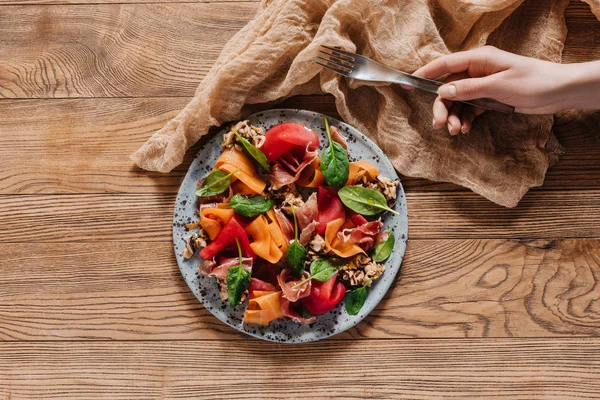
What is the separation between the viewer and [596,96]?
1191 mm

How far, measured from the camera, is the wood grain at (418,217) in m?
1.35

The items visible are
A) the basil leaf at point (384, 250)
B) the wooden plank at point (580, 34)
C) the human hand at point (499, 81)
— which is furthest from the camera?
the wooden plank at point (580, 34)

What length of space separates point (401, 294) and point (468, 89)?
1.75 ft

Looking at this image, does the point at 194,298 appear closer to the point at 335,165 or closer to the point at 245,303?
the point at 245,303

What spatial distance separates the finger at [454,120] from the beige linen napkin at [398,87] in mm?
64

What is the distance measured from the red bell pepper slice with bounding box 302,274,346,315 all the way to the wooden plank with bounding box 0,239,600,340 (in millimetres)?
142

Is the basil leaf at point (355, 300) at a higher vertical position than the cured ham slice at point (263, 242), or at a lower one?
lower

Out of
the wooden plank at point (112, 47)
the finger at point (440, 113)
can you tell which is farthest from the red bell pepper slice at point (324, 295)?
the wooden plank at point (112, 47)

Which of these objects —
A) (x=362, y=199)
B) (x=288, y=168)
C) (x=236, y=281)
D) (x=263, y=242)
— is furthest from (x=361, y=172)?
(x=236, y=281)

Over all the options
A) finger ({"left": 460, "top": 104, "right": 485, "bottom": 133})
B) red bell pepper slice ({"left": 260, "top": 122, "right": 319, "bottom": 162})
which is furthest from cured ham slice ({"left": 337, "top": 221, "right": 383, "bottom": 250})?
finger ({"left": 460, "top": 104, "right": 485, "bottom": 133})

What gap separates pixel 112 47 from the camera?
1396 mm

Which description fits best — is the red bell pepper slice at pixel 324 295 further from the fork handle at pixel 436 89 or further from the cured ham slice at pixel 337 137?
the fork handle at pixel 436 89

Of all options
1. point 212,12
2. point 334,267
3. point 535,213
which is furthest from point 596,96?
point 212,12

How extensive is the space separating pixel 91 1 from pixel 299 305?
3.20ft
